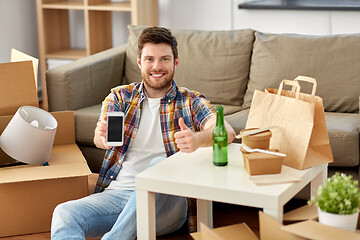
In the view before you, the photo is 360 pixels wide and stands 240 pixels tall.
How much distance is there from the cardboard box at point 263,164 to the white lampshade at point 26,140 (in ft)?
3.50

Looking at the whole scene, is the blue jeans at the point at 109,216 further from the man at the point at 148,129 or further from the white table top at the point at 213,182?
the white table top at the point at 213,182

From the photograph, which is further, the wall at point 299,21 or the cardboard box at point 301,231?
the wall at point 299,21

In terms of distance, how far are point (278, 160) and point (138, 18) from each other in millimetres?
2495

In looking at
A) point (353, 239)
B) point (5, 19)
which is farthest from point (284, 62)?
point (5, 19)

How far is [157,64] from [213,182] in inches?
24.8

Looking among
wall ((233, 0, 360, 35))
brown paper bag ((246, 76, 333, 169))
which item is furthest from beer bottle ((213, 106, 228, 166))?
wall ((233, 0, 360, 35))

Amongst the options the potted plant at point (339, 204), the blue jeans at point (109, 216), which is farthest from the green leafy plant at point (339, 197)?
the blue jeans at point (109, 216)

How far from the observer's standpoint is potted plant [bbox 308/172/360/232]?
1703 mm

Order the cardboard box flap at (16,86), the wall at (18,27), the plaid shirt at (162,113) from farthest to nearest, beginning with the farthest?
the wall at (18,27), the cardboard box flap at (16,86), the plaid shirt at (162,113)

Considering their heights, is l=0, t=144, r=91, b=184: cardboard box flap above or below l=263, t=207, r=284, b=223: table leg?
below

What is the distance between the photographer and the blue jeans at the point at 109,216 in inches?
81.9

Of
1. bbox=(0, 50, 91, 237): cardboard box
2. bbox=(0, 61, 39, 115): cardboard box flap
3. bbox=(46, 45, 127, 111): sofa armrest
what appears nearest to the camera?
bbox=(0, 50, 91, 237): cardboard box

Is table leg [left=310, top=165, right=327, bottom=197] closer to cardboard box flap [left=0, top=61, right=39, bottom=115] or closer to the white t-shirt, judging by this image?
the white t-shirt

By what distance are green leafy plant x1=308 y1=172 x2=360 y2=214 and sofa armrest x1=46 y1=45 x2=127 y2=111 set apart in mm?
1676
